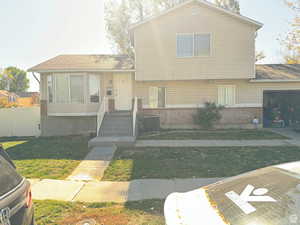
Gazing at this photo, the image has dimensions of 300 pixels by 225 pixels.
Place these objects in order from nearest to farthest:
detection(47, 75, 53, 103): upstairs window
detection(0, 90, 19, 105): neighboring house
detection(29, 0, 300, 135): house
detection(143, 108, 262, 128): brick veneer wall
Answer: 1. detection(29, 0, 300, 135): house
2. detection(47, 75, 53, 103): upstairs window
3. detection(143, 108, 262, 128): brick veneer wall
4. detection(0, 90, 19, 105): neighboring house

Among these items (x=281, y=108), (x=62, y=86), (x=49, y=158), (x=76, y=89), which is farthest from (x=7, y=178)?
(x=281, y=108)

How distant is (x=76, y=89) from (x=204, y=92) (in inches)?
310

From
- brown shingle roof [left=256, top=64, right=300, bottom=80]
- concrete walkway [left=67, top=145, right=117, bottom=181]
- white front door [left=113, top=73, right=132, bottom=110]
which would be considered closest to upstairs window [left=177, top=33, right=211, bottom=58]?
white front door [left=113, top=73, right=132, bottom=110]

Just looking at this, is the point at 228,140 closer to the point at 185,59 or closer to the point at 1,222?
the point at 185,59

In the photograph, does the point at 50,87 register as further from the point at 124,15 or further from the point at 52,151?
the point at 124,15

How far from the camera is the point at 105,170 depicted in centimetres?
642

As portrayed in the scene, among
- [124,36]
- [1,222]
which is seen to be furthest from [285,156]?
[124,36]

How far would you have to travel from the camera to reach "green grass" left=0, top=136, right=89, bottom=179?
20.6ft

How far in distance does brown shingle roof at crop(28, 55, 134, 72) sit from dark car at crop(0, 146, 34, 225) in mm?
10558

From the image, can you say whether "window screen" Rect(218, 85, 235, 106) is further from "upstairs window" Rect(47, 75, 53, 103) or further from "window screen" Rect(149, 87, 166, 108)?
"upstairs window" Rect(47, 75, 53, 103)

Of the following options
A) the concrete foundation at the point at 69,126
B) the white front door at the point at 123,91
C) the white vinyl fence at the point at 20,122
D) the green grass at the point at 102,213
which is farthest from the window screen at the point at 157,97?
the green grass at the point at 102,213

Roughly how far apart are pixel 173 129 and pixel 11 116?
428 inches

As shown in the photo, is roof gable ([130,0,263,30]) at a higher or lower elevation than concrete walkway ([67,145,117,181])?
higher

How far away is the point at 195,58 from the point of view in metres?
12.6
